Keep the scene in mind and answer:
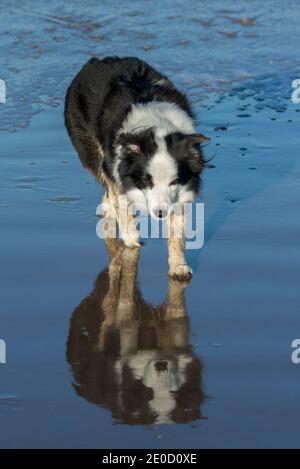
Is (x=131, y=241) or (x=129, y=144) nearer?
(x=129, y=144)

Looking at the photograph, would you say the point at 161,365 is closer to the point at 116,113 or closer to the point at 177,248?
the point at 177,248

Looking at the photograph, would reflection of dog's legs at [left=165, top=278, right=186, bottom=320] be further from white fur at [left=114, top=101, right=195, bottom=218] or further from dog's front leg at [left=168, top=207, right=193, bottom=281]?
white fur at [left=114, top=101, right=195, bottom=218]

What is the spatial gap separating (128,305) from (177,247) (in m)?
0.64

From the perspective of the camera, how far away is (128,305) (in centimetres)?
595

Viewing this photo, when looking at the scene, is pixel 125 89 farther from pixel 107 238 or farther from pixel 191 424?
pixel 191 424

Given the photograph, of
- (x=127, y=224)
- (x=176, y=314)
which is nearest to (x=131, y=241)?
(x=127, y=224)

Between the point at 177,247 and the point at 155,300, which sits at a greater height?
the point at 177,247

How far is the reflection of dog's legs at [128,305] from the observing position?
5416mm

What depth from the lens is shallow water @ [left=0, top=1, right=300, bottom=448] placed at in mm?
4465

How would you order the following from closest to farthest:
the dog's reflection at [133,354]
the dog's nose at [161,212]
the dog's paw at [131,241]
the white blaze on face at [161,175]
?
the dog's reflection at [133,354]
the dog's nose at [161,212]
the white blaze on face at [161,175]
the dog's paw at [131,241]

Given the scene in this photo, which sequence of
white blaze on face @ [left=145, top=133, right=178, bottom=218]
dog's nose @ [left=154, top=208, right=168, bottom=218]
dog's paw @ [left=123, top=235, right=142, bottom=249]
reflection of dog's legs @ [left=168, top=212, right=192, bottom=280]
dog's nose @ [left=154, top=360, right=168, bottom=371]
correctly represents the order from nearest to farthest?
1. dog's nose @ [left=154, top=360, right=168, bottom=371]
2. dog's nose @ [left=154, top=208, right=168, bottom=218]
3. white blaze on face @ [left=145, top=133, right=178, bottom=218]
4. reflection of dog's legs @ [left=168, top=212, right=192, bottom=280]
5. dog's paw @ [left=123, top=235, right=142, bottom=249]

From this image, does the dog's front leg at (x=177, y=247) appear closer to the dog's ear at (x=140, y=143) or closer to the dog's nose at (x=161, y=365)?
the dog's ear at (x=140, y=143)

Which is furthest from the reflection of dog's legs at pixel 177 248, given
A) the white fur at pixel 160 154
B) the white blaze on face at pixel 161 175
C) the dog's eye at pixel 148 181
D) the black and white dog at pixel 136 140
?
the dog's eye at pixel 148 181

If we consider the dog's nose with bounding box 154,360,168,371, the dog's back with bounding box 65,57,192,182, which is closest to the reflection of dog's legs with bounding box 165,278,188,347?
the dog's nose with bounding box 154,360,168,371
